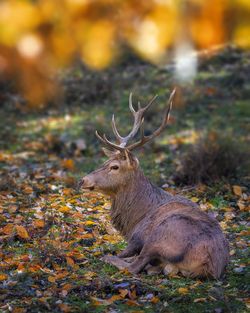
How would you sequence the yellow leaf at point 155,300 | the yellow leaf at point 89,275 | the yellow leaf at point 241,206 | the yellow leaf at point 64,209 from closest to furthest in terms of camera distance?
the yellow leaf at point 155,300, the yellow leaf at point 89,275, the yellow leaf at point 64,209, the yellow leaf at point 241,206

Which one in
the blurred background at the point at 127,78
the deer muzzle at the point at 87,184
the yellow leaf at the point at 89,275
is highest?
the blurred background at the point at 127,78

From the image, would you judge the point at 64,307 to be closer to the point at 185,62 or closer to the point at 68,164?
the point at 68,164

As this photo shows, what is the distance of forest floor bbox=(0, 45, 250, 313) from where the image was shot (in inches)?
258

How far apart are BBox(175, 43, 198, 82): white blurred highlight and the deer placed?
10.4m

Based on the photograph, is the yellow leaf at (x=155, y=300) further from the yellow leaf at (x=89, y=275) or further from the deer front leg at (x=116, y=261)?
the deer front leg at (x=116, y=261)

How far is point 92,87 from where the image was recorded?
59.8 feet

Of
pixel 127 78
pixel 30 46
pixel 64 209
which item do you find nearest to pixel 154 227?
pixel 64 209

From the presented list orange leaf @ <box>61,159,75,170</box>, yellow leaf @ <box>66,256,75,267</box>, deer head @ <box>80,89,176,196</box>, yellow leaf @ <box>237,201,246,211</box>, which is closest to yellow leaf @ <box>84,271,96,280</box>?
yellow leaf @ <box>66,256,75,267</box>

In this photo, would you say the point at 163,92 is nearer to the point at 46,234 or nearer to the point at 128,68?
the point at 128,68

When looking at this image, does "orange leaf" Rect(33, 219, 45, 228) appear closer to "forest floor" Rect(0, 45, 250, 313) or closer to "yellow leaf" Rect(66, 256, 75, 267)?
"forest floor" Rect(0, 45, 250, 313)

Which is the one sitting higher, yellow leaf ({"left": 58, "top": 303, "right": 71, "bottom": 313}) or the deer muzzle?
the deer muzzle

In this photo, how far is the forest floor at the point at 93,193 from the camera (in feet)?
21.5

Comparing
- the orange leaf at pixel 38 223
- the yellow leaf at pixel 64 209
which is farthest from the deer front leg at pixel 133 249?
the yellow leaf at pixel 64 209

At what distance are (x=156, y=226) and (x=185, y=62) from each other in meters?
12.9
